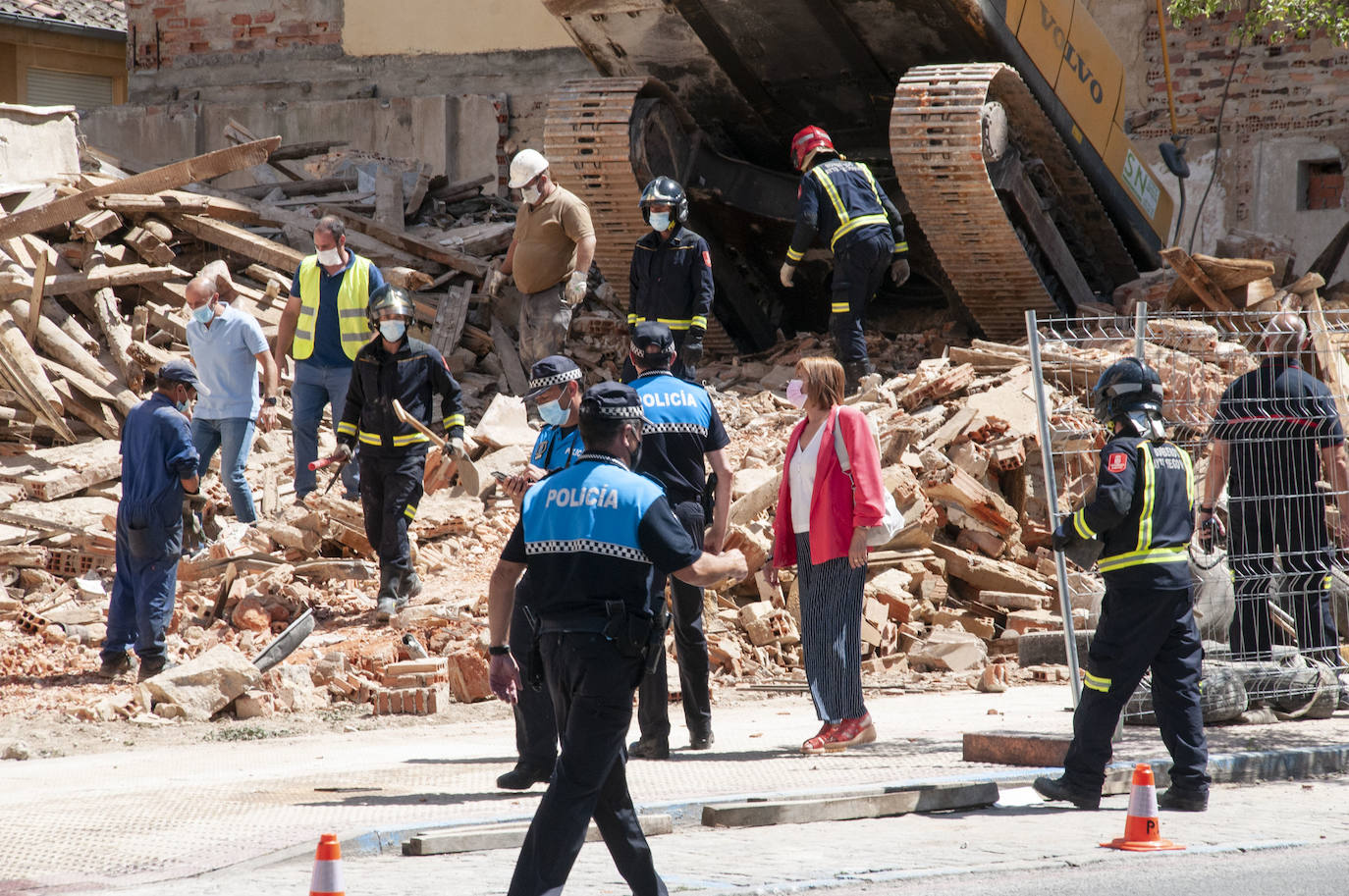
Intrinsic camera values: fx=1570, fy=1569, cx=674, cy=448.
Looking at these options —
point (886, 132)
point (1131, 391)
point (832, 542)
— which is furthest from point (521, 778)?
point (886, 132)

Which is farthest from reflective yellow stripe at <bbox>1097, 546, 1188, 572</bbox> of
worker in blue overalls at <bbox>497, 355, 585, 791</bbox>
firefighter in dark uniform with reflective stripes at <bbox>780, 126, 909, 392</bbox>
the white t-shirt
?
firefighter in dark uniform with reflective stripes at <bbox>780, 126, 909, 392</bbox>

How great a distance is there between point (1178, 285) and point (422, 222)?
7.52 metres

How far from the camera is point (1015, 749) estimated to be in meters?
6.34

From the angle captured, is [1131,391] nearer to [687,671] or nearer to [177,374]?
[687,671]

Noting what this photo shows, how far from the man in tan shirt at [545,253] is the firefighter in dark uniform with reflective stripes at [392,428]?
6.99 feet

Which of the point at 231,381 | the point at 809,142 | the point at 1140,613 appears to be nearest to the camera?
the point at 1140,613

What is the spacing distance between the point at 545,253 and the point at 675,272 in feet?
4.89

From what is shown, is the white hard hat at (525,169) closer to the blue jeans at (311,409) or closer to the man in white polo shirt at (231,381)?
the blue jeans at (311,409)

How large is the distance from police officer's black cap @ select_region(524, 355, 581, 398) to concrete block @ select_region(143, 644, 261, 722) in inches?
112

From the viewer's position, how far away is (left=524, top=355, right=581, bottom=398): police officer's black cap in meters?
6.01

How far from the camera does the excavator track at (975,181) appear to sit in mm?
11930

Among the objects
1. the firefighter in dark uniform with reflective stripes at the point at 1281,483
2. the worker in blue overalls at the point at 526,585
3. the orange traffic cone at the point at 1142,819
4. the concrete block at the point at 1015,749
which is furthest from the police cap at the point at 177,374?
the orange traffic cone at the point at 1142,819

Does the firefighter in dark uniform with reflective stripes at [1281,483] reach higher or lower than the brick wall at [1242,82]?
lower

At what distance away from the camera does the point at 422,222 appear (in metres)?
16.1
